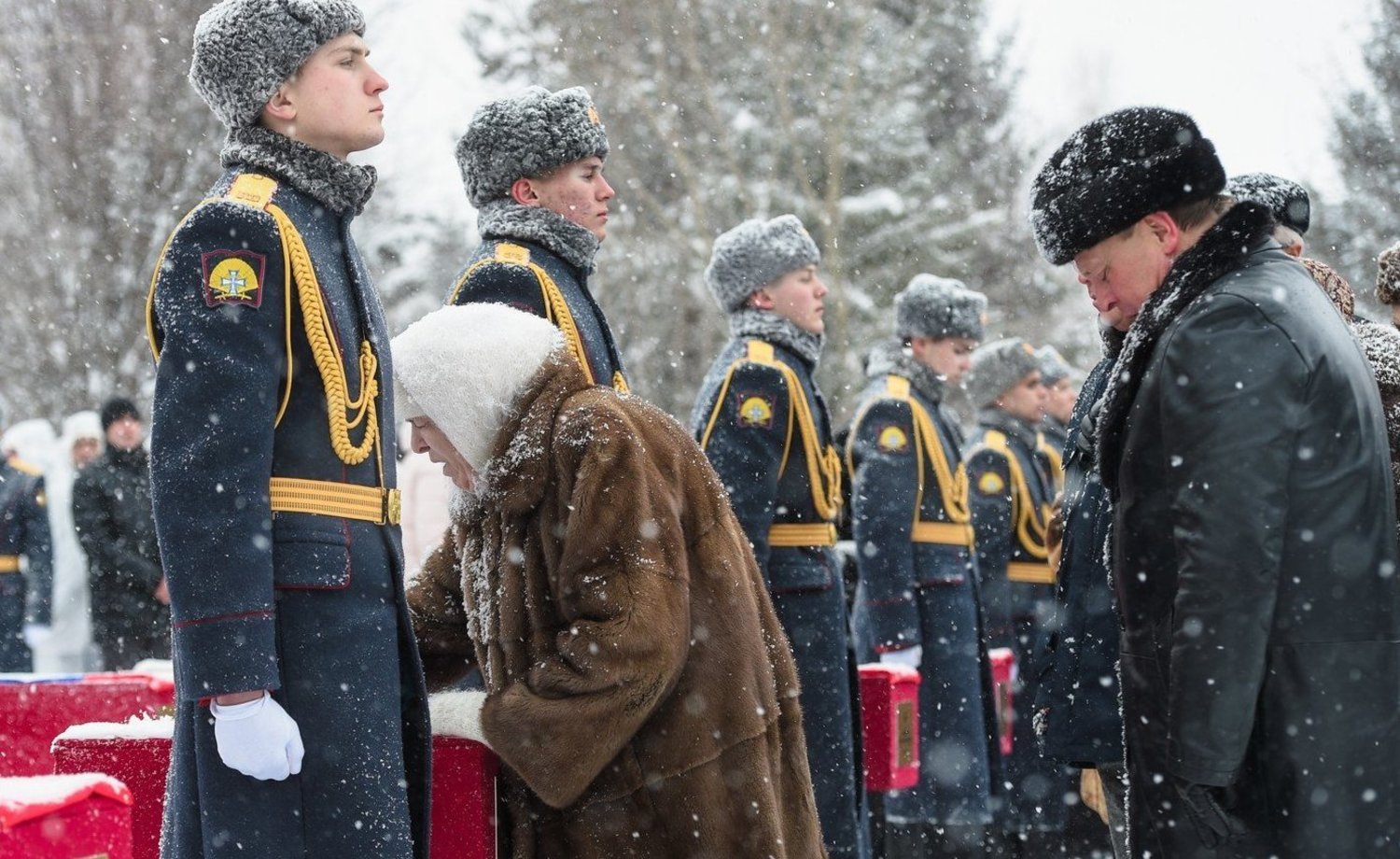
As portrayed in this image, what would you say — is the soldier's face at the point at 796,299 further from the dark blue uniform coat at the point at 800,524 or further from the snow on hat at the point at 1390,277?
the snow on hat at the point at 1390,277

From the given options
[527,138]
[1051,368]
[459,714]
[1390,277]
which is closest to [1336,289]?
[1390,277]

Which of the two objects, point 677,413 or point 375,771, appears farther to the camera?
point 677,413

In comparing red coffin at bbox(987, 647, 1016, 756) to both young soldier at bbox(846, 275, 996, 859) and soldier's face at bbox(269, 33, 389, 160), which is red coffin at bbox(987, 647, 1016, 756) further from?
soldier's face at bbox(269, 33, 389, 160)

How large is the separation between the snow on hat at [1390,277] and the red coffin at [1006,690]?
3861 mm

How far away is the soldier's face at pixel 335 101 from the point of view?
350 centimetres

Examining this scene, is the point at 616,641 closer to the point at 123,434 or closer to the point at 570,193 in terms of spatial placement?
the point at 570,193

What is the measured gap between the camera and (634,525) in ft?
11.2

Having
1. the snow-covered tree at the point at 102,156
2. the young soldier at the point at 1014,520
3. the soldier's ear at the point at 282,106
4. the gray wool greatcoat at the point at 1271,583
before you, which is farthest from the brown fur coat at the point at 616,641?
the snow-covered tree at the point at 102,156

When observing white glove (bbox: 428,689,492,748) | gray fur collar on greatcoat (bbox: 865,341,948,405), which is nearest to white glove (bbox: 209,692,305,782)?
white glove (bbox: 428,689,492,748)

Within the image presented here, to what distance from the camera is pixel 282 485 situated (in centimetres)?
323

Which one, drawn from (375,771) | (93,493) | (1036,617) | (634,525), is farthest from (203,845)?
(93,493)

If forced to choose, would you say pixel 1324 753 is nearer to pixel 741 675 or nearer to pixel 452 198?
pixel 741 675

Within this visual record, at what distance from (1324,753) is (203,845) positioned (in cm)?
205

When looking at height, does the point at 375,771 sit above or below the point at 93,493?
below
